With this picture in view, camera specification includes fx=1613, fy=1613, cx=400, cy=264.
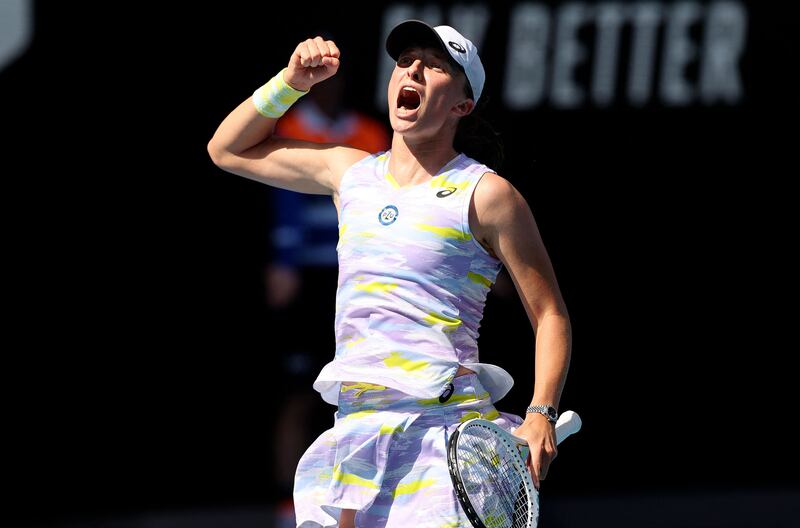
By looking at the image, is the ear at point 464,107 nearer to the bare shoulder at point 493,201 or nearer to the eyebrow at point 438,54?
the eyebrow at point 438,54

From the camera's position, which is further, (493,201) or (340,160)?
(340,160)

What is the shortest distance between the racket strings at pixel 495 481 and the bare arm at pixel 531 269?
0.16 meters

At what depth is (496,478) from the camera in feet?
11.6

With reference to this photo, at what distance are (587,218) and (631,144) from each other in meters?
0.38

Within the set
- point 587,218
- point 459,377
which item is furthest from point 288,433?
point 459,377

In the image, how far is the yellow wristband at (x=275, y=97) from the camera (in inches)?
155

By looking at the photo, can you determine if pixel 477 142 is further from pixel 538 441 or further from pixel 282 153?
pixel 538 441

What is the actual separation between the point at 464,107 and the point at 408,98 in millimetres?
162

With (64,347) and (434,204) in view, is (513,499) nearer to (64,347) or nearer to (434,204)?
(434,204)

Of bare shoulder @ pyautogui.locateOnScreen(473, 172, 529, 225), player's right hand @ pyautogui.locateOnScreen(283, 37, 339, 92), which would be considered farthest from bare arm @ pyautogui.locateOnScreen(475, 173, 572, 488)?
player's right hand @ pyautogui.locateOnScreen(283, 37, 339, 92)

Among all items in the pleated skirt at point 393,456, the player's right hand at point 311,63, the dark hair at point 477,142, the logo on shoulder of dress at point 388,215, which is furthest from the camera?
the dark hair at point 477,142

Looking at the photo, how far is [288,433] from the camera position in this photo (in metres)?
7.17

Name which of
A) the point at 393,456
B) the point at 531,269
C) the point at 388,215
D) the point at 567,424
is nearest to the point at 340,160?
the point at 388,215

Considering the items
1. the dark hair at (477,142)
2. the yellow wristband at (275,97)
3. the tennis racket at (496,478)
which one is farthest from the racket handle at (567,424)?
the yellow wristband at (275,97)
